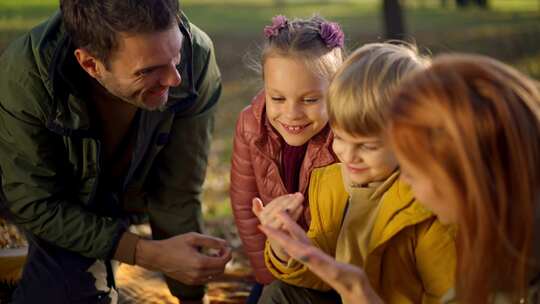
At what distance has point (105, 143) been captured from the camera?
12.6 ft

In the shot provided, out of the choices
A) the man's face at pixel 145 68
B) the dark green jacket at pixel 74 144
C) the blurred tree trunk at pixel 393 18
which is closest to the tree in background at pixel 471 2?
the blurred tree trunk at pixel 393 18

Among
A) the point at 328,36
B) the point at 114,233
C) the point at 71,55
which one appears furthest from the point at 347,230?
the point at 71,55

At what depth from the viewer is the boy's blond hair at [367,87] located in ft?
9.05

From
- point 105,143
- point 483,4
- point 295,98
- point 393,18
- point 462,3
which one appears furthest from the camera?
point 462,3

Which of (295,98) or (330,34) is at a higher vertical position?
(330,34)

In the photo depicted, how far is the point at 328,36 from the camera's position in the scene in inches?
132

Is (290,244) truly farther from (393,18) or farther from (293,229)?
(393,18)

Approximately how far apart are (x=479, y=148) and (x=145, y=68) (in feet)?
5.18

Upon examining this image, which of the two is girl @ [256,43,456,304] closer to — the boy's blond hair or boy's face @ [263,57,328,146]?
the boy's blond hair

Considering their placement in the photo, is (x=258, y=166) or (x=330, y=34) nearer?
(x=330, y=34)

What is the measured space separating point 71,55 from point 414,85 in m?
1.78

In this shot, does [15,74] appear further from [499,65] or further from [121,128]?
[499,65]

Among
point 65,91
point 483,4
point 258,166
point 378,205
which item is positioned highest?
point 65,91

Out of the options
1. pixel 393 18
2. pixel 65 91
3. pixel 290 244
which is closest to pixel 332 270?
pixel 290 244
